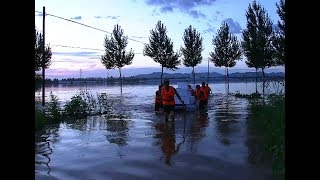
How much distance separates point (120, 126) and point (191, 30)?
3638cm

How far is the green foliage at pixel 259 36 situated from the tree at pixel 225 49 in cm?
1219

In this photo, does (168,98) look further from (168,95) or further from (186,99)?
(186,99)

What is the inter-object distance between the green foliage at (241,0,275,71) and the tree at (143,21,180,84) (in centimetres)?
1194

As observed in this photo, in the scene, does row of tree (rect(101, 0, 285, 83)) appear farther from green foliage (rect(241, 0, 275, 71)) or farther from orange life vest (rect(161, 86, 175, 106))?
orange life vest (rect(161, 86, 175, 106))

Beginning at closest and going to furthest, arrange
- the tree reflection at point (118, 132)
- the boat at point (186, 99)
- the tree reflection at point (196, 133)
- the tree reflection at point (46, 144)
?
the tree reflection at point (46, 144)
the tree reflection at point (196, 133)
the tree reflection at point (118, 132)
the boat at point (186, 99)

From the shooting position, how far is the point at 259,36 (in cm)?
3466

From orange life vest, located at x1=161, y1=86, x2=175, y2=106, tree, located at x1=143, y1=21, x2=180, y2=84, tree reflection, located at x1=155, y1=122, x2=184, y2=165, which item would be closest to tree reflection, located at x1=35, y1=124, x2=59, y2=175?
tree reflection, located at x1=155, y1=122, x2=184, y2=165

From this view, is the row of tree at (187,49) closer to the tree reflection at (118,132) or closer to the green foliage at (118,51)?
the green foliage at (118,51)

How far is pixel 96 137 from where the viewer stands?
12.5 meters

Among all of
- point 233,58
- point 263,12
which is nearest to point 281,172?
point 263,12

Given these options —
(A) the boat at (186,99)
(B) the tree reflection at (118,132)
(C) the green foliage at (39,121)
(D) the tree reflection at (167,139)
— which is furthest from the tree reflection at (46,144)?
(A) the boat at (186,99)

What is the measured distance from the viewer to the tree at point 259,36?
3443 centimetres
